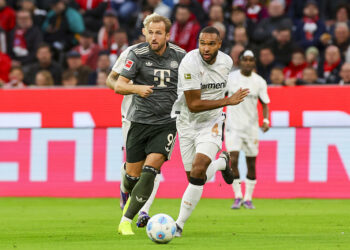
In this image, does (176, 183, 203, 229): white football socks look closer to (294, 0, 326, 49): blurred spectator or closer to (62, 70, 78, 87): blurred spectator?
(62, 70, 78, 87): blurred spectator

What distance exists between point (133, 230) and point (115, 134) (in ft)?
19.1

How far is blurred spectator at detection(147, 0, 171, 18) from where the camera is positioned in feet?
65.0

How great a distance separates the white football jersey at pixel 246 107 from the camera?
13984mm

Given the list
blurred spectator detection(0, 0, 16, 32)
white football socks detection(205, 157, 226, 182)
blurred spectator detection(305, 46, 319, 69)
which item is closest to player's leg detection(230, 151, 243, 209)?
white football socks detection(205, 157, 226, 182)

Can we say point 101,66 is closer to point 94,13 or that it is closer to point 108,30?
point 108,30

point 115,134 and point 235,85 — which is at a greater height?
point 235,85

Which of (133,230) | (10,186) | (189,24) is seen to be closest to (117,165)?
(10,186)

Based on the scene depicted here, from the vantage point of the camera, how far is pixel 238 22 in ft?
62.2

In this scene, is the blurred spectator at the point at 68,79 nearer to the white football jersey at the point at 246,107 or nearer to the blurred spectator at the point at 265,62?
the blurred spectator at the point at 265,62

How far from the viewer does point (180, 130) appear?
9859mm

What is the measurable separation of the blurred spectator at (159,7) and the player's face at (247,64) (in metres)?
6.12

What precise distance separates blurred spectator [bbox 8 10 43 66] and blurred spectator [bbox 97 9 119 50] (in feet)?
4.69

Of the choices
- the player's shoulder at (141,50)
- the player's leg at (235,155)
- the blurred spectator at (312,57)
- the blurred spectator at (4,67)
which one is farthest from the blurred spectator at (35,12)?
the player's shoulder at (141,50)

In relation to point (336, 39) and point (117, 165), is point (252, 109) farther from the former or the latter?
point (336, 39)
